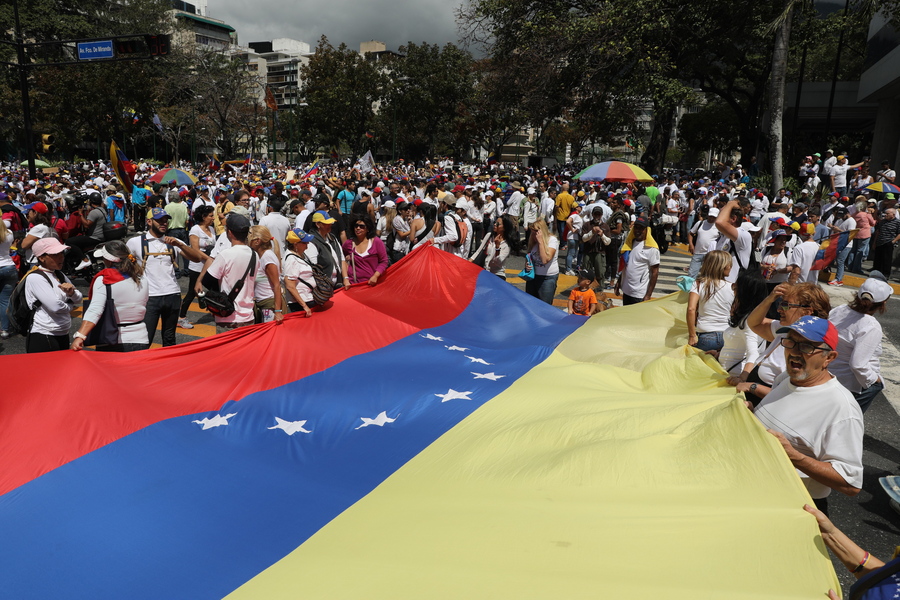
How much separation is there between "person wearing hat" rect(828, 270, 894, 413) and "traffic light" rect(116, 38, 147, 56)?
22.8 m

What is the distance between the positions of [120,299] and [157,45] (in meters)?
19.0

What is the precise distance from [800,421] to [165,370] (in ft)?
14.1

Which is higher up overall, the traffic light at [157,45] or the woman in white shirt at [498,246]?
the traffic light at [157,45]

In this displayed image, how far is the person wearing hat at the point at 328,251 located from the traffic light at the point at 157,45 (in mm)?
17056

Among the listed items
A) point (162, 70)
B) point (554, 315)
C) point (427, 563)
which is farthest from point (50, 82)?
point (427, 563)

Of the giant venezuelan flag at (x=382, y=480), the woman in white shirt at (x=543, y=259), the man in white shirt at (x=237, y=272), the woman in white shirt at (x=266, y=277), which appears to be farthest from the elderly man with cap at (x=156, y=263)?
the woman in white shirt at (x=543, y=259)

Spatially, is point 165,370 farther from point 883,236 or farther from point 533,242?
point 883,236

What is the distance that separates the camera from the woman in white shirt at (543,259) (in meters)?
8.60

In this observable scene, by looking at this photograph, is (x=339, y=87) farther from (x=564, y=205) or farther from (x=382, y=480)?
(x=382, y=480)

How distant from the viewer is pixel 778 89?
20672mm

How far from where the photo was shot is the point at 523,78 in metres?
29.4

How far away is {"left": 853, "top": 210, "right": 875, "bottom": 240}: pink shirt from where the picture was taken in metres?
14.8

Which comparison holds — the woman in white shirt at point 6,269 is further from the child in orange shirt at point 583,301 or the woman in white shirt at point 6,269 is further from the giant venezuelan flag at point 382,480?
the child in orange shirt at point 583,301

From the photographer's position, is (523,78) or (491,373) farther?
(523,78)
